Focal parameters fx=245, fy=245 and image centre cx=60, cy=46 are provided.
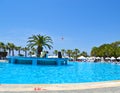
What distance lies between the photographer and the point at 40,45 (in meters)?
56.5

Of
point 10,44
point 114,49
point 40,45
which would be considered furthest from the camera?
point 10,44

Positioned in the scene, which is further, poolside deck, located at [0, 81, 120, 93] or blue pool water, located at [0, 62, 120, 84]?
blue pool water, located at [0, 62, 120, 84]

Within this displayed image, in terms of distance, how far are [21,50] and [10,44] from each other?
1111cm

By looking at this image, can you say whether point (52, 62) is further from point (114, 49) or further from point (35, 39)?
point (114, 49)

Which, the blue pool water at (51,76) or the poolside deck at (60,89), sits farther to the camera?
the blue pool water at (51,76)

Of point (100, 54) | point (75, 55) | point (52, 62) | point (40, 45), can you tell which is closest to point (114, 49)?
point (100, 54)

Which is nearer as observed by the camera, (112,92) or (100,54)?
(112,92)

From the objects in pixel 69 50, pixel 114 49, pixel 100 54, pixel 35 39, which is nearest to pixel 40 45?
pixel 35 39

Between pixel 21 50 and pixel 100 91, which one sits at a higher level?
pixel 21 50

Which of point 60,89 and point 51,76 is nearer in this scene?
point 60,89

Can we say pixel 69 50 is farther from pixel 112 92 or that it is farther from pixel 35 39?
pixel 112 92

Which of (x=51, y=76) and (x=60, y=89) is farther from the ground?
(x=60, y=89)

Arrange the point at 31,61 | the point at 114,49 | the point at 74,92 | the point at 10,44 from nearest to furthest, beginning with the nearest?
1. the point at 74,92
2. the point at 31,61
3. the point at 114,49
4. the point at 10,44

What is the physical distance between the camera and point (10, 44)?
9506 cm
